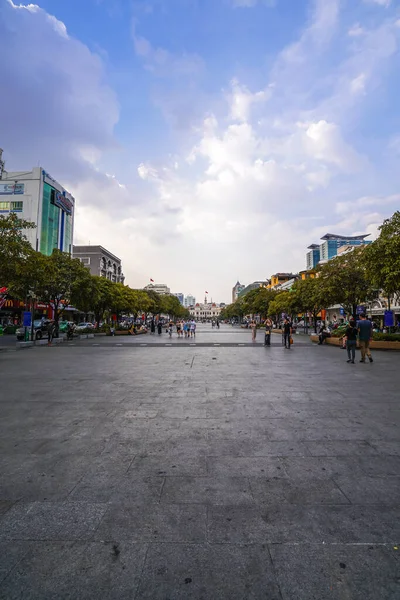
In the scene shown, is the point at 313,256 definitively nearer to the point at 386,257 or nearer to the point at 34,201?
the point at 34,201

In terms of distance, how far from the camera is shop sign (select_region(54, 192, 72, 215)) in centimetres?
6091

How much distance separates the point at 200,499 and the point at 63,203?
68.3 meters

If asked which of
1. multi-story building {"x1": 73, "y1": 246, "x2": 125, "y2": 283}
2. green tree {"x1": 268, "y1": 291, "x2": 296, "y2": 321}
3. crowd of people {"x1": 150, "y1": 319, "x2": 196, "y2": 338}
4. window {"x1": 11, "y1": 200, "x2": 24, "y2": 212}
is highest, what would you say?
window {"x1": 11, "y1": 200, "x2": 24, "y2": 212}

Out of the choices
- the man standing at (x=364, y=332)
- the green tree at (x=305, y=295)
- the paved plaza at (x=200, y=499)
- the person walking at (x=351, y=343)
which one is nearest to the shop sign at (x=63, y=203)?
the green tree at (x=305, y=295)

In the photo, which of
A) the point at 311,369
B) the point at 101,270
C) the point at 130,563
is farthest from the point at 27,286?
the point at 101,270

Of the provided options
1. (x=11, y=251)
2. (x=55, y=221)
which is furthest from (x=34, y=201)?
(x=11, y=251)

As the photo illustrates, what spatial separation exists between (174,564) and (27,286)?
2132 cm

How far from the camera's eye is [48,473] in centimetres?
356

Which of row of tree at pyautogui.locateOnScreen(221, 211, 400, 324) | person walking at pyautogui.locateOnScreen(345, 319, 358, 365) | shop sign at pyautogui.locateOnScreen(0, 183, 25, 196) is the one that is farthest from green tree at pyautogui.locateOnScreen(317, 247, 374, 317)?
shop sign at pyautogui.locateOnScreen(0, 183, 25, 196)

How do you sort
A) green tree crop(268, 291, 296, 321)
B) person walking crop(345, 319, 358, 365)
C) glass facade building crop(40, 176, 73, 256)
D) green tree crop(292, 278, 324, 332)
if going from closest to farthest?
1. person walking crop(345, 319, 358, 365)
2. green tree crop(292, 278, 324, 332)
3. green tree crop(268, 291, 296, 321)
4. glass facade building crop(40, 176, 73, 256)

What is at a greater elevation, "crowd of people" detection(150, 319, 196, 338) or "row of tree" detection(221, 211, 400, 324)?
"row of tree" detection(221, 211, 400, 324)

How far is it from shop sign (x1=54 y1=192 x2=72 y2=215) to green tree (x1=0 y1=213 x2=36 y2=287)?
1886 inches

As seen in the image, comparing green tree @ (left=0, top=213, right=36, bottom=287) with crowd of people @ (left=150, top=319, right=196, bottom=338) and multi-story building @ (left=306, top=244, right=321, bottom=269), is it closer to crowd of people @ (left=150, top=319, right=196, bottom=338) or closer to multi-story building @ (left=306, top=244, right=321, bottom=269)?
crowd of people @ (left=150, top=319, right=196, bottom=338)

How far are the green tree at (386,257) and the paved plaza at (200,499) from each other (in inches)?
463
